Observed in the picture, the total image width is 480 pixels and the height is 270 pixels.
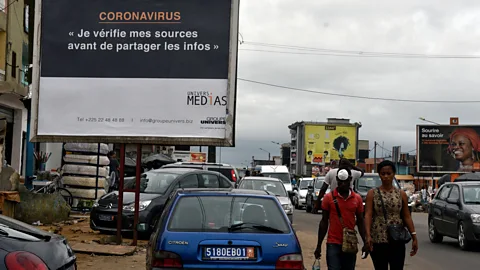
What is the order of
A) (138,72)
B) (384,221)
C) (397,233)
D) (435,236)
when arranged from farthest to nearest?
(435,236) → (138,72) → (384,221) → (397,233)

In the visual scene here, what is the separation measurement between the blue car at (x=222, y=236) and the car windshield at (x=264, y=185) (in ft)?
39.2

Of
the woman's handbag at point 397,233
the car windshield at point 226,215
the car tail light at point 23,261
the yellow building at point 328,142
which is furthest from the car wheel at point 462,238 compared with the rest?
the yellow building at point 328,142

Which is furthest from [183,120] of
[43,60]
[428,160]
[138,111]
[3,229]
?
[428,160]

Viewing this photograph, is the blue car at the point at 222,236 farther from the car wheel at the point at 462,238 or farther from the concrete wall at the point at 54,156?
the concrete wall at the point at 54,156

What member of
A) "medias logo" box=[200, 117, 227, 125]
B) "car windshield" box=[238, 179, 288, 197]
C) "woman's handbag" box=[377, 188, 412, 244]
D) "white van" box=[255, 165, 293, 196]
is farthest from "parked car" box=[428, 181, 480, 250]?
"white van" box=[255, 165, 293, 196]

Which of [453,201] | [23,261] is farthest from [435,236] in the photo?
[23,261]

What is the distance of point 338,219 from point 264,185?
39.6 feet

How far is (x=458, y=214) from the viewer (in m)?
14.3

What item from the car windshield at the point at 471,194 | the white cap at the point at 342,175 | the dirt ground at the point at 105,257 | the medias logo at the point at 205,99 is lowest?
the dirt ground at the point at 105,257

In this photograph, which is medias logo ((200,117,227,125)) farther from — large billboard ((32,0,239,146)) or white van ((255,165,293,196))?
white van ((255,165,293,196))

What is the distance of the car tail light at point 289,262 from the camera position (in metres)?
6.60

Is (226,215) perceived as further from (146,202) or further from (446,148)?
(446,148)

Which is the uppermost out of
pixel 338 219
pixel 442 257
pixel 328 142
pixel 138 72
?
pixel 328 142

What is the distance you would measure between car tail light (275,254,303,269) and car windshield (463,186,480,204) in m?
8.94
